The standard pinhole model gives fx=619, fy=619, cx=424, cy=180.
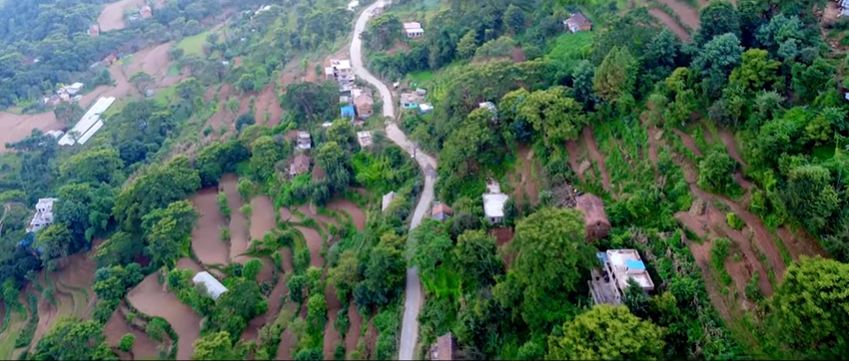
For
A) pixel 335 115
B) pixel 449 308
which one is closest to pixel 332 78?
pixel 335 115

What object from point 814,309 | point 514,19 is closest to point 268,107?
point 514,19

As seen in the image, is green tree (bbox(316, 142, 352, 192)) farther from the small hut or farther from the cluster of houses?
the small hut

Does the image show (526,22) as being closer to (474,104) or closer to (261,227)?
(474,104)

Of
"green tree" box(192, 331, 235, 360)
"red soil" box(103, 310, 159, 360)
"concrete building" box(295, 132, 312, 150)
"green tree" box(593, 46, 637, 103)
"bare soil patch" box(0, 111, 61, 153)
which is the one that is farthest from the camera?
"bare soil patch" box(0, 111, 61, 153)

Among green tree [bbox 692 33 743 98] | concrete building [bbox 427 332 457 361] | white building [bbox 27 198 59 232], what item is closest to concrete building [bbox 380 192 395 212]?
concrete building [bbox 427 332 457 361]

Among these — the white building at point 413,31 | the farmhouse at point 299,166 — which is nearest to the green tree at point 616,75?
the farmhouse at point 299,166

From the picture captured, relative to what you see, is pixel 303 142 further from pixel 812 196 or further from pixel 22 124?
pixel 22 124
